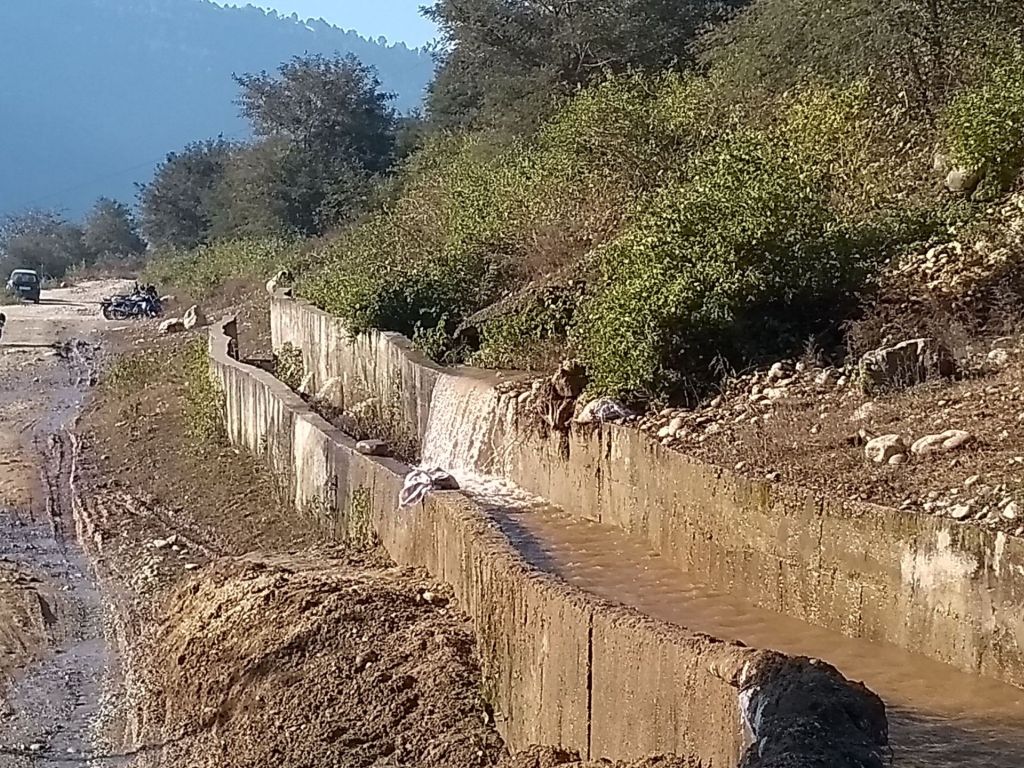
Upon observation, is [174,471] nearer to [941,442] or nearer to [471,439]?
[471,439]

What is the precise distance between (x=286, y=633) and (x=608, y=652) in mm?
3752

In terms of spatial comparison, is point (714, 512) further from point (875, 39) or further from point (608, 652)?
point (875, 39)

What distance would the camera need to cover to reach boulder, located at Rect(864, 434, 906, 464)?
8.14 meters

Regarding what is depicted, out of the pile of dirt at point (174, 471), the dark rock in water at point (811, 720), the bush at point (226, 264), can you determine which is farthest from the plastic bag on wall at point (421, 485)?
the bush at point (226, 264)

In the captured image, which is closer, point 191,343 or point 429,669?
point 429,669

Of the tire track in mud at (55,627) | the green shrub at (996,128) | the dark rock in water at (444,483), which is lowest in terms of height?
the tire track in mud at (55,627)

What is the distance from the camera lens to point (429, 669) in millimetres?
8562

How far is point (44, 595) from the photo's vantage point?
44.5ft

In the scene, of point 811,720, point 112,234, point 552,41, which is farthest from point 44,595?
point 112,234

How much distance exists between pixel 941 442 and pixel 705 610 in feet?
5.78

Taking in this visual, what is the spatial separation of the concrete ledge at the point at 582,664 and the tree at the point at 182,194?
4922 cm

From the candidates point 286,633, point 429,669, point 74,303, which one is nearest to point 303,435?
point 286,633

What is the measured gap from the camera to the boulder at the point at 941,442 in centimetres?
799

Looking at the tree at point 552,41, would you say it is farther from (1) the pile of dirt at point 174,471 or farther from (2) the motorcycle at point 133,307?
(2) the motorcycle at point 133,307
